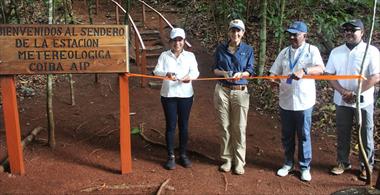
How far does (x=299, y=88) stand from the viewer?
4.60 meters

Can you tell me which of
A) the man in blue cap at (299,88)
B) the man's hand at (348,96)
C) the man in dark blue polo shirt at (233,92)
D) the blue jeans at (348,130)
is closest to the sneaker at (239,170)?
the man in dark blue polo shirt at (233,92)

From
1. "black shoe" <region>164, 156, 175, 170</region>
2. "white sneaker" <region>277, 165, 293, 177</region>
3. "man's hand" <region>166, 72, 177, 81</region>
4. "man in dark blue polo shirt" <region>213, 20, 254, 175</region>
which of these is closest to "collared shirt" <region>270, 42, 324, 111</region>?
"man in dark blue polo shirt" <region>213, 20, 254, 175</region>

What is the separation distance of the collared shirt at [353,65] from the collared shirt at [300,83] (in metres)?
0.26

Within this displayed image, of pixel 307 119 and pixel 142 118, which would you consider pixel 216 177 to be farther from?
pixel 142 118

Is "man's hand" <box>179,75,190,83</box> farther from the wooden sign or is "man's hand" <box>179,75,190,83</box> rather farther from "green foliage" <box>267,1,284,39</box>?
"green foliage" <box>267,1,284,39</box>

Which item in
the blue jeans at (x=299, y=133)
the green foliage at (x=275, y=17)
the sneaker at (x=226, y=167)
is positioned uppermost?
the green foliage at (x=275, y=17)

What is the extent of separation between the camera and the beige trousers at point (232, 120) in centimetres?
477

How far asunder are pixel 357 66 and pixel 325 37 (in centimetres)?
532

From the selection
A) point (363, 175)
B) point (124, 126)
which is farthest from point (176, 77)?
point (363, 175)

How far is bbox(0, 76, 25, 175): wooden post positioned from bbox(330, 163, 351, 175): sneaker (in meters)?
3.57

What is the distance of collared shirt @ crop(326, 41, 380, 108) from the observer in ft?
14.8

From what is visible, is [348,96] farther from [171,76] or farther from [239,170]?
[171,76]

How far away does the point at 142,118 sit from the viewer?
271 inches

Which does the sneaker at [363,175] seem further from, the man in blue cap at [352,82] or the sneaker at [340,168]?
the sneaker at [340,168]
